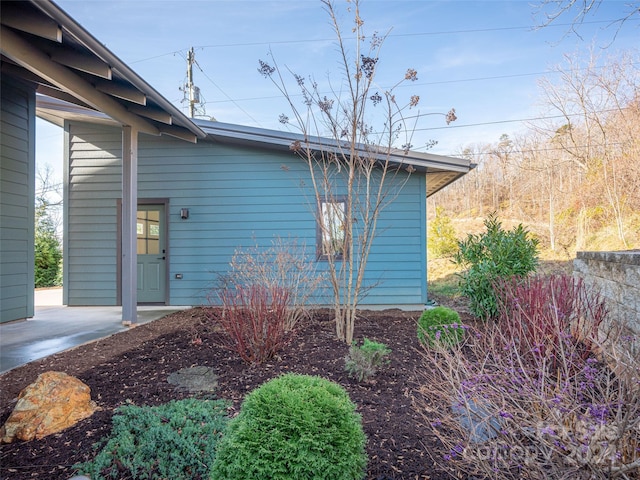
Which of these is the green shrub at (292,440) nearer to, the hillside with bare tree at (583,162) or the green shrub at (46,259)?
the hillside with bare tree at (583,162)

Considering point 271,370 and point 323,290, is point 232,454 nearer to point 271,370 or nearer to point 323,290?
point 271,370

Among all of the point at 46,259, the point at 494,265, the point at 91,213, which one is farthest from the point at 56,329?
the point at 46,259

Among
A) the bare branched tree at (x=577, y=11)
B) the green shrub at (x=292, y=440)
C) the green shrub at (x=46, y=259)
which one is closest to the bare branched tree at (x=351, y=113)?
the bare branched tree at (x=577, y=11)

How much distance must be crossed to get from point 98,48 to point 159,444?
140 inches

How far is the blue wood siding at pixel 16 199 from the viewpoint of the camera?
5461 mm

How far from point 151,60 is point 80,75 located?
12704 millimetres

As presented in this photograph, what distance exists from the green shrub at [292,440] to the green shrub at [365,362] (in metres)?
1.55

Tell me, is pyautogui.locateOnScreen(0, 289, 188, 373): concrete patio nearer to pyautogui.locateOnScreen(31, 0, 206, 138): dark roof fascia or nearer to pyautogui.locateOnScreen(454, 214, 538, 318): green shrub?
pyautogui.locateOnScreen(31, 0, 206, 138): dark roof fascia

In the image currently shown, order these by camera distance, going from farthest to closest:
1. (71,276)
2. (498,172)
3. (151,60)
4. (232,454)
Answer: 1. (498,172)
2. (151,60)
3. (71,276)
4. (232,454)

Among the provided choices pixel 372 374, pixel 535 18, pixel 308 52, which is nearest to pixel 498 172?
pixel 308 52

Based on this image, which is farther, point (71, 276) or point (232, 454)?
point (71, 276)

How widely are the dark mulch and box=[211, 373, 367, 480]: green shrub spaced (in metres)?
0.43

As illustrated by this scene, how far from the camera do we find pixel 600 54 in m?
11.7

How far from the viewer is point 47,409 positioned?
8.39ft
